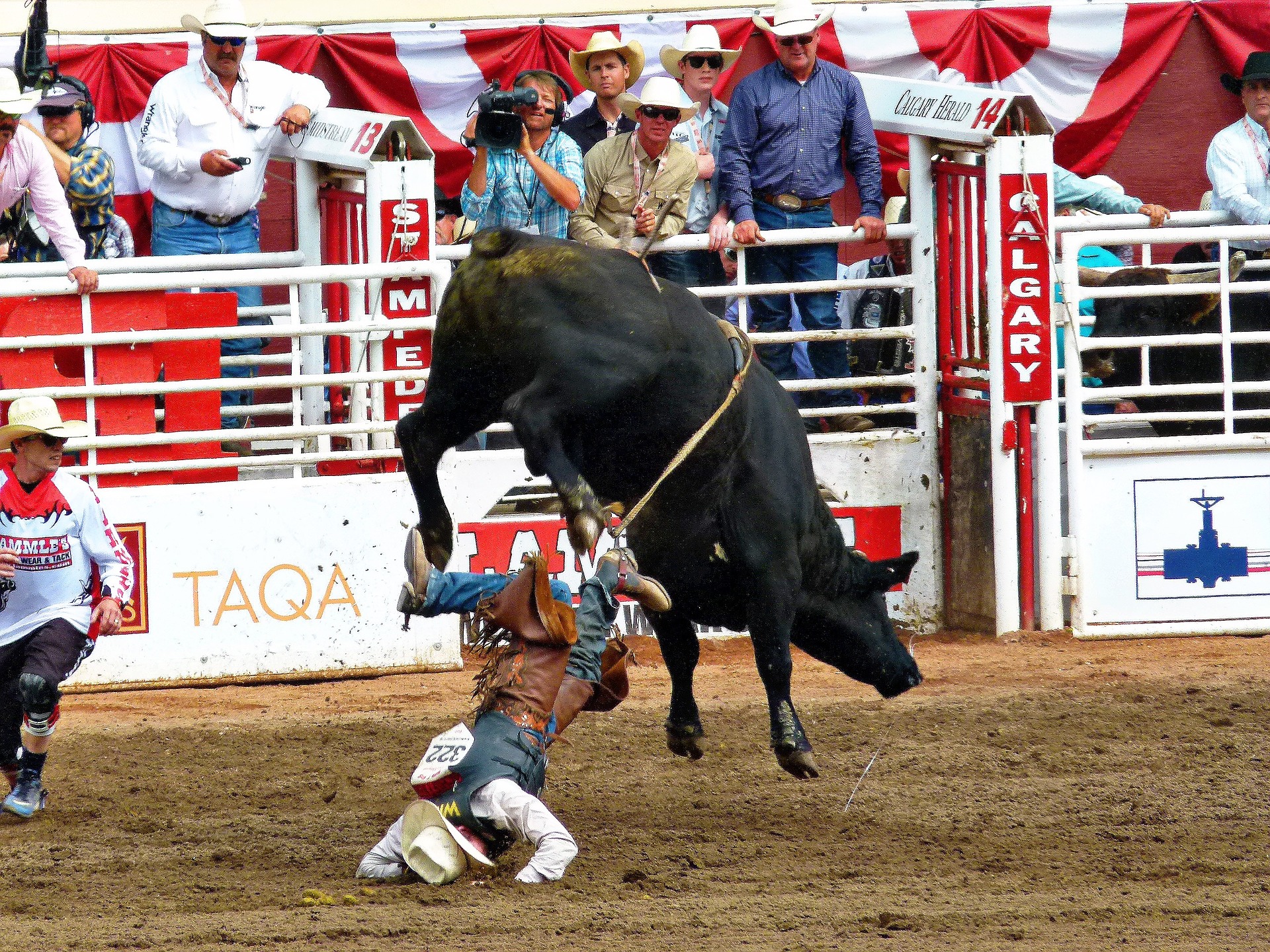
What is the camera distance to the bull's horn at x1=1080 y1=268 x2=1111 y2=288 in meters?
9.09

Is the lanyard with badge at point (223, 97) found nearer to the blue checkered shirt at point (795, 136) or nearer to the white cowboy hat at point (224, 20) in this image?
the white cowboy hat at point (224, 20)

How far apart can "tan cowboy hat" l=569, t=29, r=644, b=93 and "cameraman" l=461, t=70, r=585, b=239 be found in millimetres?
586

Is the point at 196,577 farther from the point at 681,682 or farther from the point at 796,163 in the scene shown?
the point at 796,163

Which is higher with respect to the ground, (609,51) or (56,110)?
(609,51)

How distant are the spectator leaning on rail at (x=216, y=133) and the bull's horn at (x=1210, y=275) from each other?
16.0 ft

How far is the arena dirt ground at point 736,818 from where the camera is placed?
4672mm

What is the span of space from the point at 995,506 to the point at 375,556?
10.7 feet

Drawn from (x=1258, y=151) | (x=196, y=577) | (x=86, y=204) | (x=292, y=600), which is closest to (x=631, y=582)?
(x=292, y=600)

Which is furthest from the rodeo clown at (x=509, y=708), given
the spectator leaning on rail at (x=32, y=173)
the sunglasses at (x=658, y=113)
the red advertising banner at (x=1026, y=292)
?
the red advertising banner at (x=1026, y=292)

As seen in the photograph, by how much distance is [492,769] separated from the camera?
5016mm

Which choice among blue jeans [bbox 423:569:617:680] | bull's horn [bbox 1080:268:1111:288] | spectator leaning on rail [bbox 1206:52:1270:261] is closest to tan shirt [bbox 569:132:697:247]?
bull's horn [bbox 1080:268:1111:288]

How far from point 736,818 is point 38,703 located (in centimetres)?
259

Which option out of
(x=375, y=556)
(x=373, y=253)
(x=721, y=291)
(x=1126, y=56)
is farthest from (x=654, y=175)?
(x=1126, y=56)

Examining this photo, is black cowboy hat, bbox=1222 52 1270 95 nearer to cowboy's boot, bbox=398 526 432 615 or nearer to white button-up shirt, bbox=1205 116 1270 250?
white button-up shirt, bbox=1205 116 1270 250
